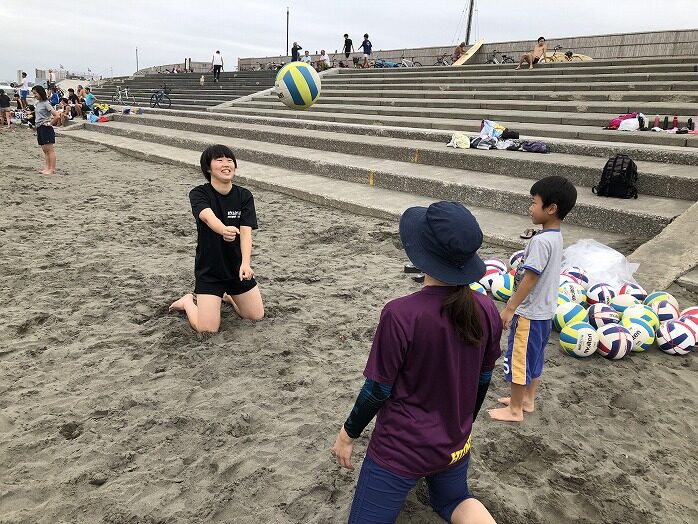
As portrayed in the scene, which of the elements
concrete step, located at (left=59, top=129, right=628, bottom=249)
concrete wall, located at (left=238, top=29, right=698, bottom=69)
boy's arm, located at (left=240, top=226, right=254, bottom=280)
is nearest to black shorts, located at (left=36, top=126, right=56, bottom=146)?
concrete step, located at (left=59, top=129, right=628, bottom=249)

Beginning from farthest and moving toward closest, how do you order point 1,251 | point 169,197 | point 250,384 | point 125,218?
point 169,197
point 125,218
point 1,251
point 250,384

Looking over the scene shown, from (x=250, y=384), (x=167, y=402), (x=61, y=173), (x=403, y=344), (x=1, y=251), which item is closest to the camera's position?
(x=403, y=344)

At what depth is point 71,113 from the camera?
20.8m

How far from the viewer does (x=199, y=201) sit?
13.1ft

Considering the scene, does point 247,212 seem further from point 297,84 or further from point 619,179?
point 297,84

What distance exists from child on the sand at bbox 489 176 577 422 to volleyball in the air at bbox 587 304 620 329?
1.32 meters

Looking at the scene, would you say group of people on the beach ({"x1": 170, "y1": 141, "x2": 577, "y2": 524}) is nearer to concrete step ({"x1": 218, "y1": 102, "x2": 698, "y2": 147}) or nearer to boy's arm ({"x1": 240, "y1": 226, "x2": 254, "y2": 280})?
boy's arm ({"x1": 240, "y1": 226, "x2": 254, "y2": 280})

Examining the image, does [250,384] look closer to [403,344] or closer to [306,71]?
[403,344]

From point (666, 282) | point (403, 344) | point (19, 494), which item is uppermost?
point (403, 344)

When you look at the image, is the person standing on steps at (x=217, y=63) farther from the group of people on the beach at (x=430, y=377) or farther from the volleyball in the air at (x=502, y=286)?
the group of people on the beach at (x=430, y=377)

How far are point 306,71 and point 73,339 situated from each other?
10080 mm

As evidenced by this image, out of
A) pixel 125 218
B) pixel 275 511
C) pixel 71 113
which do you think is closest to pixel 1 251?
pixel 125 218

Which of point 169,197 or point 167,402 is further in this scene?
point 169,197

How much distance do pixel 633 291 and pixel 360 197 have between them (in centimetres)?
475
